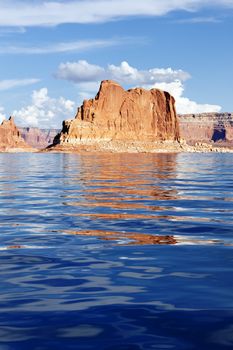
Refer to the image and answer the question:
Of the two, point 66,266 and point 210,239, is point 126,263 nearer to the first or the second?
point 66,266

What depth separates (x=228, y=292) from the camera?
8391mm

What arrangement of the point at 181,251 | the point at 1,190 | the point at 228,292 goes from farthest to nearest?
the point at 1,190 → the point at 181,251 → the point at 228,292

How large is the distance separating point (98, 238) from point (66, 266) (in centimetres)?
346

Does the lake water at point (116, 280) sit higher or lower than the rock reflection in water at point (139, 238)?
higher

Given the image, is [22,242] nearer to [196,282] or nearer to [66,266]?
[66,266]

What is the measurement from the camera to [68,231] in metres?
14.9

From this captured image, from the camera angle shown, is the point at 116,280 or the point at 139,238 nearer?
the point at 116,280

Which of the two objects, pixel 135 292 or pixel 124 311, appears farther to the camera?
pixel 135 292

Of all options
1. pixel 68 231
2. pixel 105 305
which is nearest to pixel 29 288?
pixel 105 305

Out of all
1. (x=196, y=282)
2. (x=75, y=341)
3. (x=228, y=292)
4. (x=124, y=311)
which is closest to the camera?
(x=75, y=341)

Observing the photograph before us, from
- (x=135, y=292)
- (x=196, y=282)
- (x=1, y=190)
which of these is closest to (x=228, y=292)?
(x=196, y=282)

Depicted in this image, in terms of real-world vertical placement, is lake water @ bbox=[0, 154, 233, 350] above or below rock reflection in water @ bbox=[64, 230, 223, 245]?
above

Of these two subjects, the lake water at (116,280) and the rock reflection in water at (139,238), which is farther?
the rock reflection in water at (139,238)

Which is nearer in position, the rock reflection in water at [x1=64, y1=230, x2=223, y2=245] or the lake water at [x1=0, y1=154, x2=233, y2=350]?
the lake water at [x1=0, y1=154, x2=233, y2=350]
